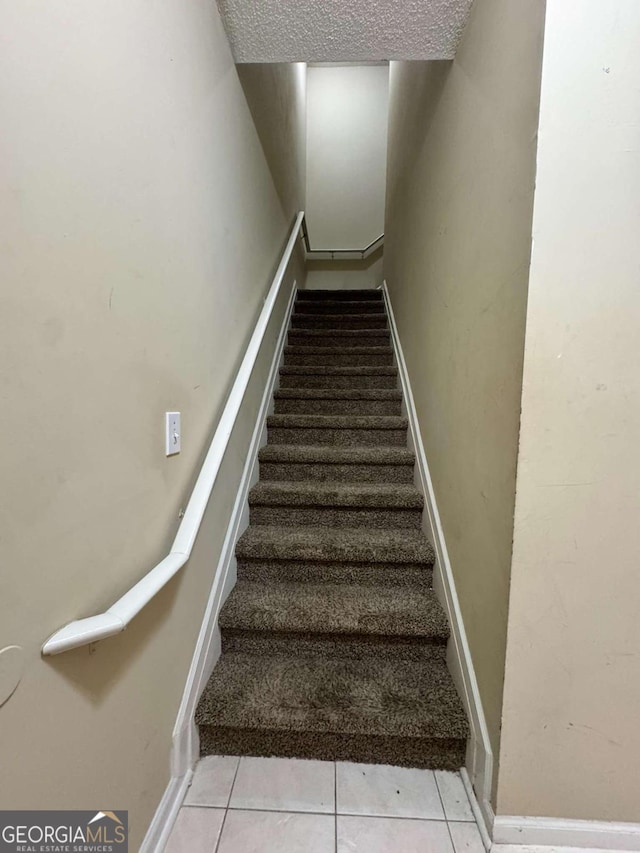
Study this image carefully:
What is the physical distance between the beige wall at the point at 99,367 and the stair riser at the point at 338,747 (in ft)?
0.69

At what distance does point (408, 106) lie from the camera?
2154 millimetres

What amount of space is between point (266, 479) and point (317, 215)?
11.9ft

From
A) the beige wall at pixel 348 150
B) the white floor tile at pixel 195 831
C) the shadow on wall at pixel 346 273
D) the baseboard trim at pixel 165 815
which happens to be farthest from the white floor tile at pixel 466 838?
the beige wall at pixel 348 150

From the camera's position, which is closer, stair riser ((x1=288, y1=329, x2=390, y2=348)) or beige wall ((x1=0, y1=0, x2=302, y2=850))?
beige wall ((x1=0, y1=0, x2=302, y2=850))

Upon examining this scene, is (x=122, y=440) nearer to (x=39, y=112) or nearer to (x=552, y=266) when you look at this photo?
(x=39, y=112)

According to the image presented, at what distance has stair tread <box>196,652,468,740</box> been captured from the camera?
102 centimetres

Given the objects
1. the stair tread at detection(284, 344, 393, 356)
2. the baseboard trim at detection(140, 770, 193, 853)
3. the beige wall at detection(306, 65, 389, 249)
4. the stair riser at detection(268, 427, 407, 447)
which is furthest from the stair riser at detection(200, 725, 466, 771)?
the beige wall at detection(306, 65, 389, 249)

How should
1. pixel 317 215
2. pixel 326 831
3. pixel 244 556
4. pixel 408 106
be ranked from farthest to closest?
1. pixel 317 215
2. pixel 408 106
3. pixel 244 556
4. pixel 326 831

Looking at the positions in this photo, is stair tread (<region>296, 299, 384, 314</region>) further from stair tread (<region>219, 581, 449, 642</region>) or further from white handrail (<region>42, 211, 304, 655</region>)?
stair tread (<region>219, 581, 449, 642</region>)

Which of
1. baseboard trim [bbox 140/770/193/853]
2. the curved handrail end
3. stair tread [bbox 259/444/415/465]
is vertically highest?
stair tread [bbox 259/444/415/465]

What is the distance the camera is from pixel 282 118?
254 cm

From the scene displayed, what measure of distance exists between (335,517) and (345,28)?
186cm

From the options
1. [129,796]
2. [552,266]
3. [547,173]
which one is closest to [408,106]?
[547,173]

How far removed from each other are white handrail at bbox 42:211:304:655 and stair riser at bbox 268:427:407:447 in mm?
652
